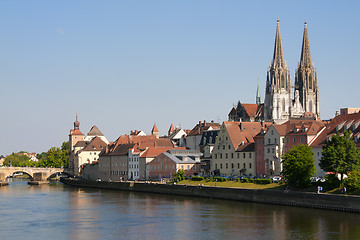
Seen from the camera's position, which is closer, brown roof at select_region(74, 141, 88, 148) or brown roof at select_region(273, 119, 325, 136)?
brown roof at select_region(273, 119, 325, 136)

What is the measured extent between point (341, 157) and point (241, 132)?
135 ft

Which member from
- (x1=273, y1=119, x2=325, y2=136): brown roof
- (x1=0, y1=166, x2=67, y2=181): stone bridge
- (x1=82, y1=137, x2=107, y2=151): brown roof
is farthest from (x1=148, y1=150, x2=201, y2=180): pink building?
(x1=0, y1=166, x2=67, y2=181): stone bridge

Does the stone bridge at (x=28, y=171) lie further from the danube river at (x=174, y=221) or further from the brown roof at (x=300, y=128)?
the brown roof at (x=300, y=128)

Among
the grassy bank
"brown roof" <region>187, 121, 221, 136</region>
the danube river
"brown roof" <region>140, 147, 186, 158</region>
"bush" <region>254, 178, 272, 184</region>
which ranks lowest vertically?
the danube river

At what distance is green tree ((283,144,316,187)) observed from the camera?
81.4 m

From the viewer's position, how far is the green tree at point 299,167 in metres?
81.4

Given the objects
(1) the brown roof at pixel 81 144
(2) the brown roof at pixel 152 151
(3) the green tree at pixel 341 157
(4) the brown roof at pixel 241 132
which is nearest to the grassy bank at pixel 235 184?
(3) the green tree at pixel 341 157

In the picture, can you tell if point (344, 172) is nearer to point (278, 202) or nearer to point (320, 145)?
point (278, 202)

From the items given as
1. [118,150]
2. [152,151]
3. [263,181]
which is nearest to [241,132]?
[152,151]

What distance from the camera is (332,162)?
7694 centimetres

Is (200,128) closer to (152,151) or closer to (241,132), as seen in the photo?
(152,151)

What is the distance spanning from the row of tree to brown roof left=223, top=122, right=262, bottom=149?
31472 millimetres

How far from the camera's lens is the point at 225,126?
Result: 117m

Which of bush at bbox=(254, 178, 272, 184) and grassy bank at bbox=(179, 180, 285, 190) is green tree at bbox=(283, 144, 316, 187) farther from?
bush at bbox=(254, 178, 272, 184)
